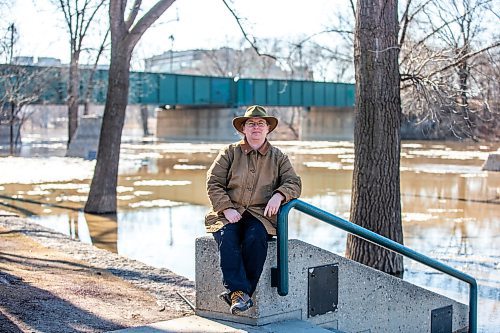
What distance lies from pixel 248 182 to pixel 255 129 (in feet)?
1.28

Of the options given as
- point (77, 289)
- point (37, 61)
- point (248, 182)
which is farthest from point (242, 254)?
point (37, 61)

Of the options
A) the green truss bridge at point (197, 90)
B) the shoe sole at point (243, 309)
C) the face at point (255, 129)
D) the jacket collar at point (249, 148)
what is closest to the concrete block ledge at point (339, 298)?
the shoe sole at point (243, 309)

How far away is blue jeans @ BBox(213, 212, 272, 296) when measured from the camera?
17.3ft

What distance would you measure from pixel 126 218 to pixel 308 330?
1062cm

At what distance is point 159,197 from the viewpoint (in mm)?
19906

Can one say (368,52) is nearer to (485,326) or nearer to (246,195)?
(485,326)

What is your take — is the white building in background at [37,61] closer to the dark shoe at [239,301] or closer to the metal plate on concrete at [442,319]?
the metal plate on concrete at [442,319]

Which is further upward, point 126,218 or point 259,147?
point 259,147

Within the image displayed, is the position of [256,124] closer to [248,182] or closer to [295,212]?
[248,182]

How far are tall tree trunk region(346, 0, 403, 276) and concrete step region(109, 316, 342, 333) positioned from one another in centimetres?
510

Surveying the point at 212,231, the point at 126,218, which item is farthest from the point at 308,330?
the point at 126,218

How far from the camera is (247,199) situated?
5.51 meters

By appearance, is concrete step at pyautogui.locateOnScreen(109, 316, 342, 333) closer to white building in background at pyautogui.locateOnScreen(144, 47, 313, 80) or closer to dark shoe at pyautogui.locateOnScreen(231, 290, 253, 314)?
dark shoe at pyautogui.locateOnScreen(231, 290, 253, 314)

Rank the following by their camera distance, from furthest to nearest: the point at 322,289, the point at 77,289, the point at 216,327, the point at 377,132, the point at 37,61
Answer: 1. the point at 37,61
2. the point at 377,132
3. the point at 77,289
4. the point at 322,289
5. the point at 216,327
